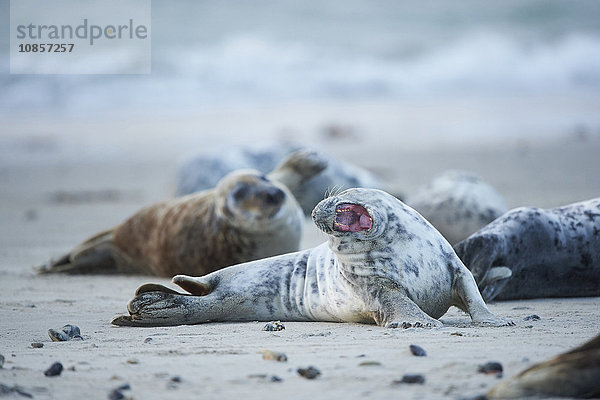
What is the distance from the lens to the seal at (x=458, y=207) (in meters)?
7.00

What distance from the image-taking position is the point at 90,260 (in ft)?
24.6

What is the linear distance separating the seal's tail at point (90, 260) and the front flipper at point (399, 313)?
3.60 metres

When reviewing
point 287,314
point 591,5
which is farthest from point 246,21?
point 287,314

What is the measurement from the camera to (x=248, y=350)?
12.7 ft

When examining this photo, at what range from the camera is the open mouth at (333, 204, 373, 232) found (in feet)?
14.3

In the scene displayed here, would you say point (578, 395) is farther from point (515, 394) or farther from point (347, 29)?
point (347, 29)

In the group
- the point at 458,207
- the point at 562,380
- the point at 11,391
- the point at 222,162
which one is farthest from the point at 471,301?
the point at 222,162

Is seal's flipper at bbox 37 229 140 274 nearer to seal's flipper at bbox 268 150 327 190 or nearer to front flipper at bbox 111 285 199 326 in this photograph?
seal's flipper at bbox 268 150 327 190

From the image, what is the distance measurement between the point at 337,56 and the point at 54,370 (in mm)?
22126

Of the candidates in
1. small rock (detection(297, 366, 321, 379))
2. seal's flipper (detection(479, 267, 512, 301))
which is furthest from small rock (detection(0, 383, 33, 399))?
seal's flipper (detection(479, 267, 512, 301))

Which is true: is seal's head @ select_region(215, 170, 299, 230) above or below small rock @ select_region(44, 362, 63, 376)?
above

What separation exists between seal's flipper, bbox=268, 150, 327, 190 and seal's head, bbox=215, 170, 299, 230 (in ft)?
3.95

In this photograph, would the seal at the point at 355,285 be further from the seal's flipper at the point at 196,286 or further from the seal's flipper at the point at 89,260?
the seal's flipper at the point at 89,260

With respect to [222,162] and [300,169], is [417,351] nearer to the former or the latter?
[300,169]
